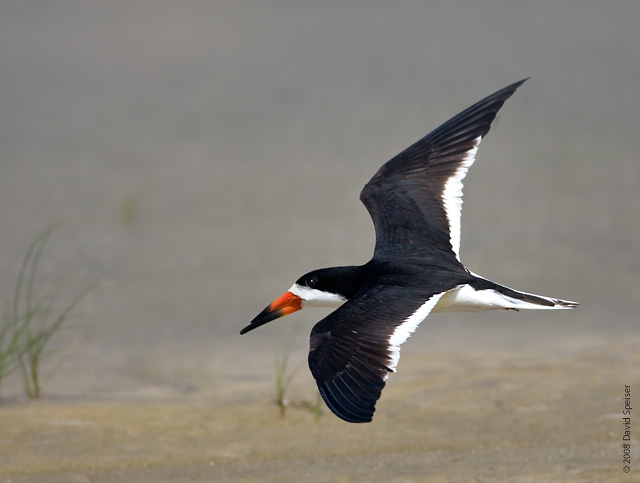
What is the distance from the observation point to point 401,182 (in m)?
6.04

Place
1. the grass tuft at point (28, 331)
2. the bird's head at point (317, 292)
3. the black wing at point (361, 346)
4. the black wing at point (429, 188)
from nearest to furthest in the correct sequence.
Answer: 1. the black wing at point (361, 346)
2. the bird's head at point (317, 292)
3. the black wing at point (429, 188)
4. the grass tuft at point (28, 331)

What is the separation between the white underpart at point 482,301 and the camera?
5070 mm

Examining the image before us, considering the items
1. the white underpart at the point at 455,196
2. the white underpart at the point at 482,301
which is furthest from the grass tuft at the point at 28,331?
the white underpart at the point at 482,301

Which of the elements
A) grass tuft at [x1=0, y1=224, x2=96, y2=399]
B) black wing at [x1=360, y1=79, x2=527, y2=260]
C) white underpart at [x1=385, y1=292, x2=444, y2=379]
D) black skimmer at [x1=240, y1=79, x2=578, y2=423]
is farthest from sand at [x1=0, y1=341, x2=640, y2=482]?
black wing at [x1=360, y1=79, x2=527, y2=260]

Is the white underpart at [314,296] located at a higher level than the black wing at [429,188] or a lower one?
Result: lower

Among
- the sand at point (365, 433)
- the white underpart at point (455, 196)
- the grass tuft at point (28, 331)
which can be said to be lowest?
the sand at point (365, 433)

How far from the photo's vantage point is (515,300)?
5098 millimetres

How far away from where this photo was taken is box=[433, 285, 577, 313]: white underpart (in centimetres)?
507

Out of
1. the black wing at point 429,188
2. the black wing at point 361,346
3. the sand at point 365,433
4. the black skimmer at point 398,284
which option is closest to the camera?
the black wing at point 361,346

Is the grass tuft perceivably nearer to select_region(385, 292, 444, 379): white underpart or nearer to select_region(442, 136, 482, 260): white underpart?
select_region(442, 136, 482, 260): white underpart

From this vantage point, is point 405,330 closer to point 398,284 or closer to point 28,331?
point 398,284

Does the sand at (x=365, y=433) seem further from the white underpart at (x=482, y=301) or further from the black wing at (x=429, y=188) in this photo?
the black wing at (x=429, y=188)

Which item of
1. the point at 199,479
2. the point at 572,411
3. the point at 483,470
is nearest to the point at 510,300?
the point at 483,470

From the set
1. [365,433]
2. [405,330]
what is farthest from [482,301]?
[365,433]
